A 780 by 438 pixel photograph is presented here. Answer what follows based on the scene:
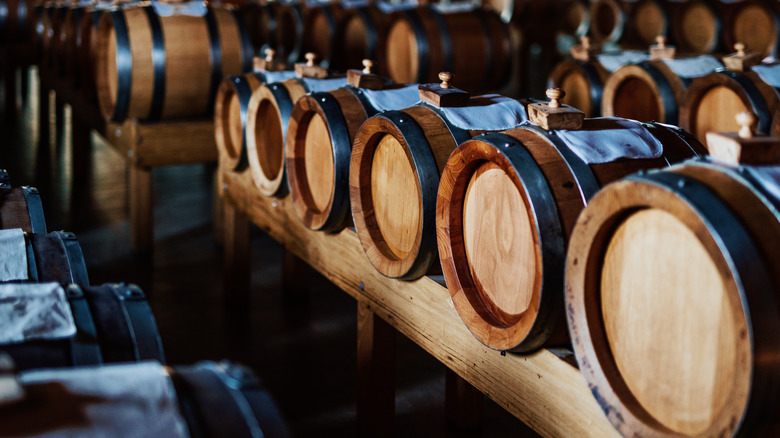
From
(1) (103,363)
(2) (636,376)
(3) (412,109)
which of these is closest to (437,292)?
(3) (412,109)

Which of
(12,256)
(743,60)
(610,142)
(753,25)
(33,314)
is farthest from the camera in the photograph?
(753,25)

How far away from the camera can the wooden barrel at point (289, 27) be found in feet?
23.8

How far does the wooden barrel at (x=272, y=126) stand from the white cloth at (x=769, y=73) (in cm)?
178

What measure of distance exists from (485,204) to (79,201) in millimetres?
4502

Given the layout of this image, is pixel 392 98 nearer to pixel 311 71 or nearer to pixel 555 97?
pixel 311 71

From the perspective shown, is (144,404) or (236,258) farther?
(236,258)

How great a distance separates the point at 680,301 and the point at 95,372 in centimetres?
100

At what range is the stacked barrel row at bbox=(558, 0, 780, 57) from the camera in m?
6.05

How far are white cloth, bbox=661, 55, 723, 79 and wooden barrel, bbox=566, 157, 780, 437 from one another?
266cm

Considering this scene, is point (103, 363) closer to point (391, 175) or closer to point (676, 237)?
point (676, 237)

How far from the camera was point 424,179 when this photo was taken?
2.24 m

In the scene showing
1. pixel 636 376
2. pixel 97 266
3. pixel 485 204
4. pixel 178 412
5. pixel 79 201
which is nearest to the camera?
pixel 178 412

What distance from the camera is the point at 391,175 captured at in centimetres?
247

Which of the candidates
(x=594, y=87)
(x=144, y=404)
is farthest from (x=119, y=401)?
(x=594, y=87)
